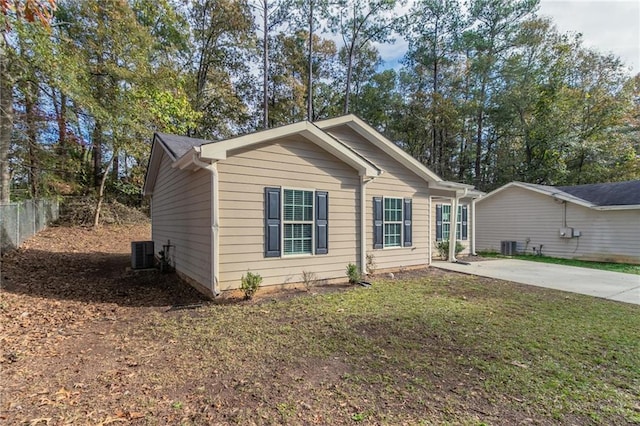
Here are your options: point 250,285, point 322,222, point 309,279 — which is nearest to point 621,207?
point 322,222

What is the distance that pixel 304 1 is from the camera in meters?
19.7

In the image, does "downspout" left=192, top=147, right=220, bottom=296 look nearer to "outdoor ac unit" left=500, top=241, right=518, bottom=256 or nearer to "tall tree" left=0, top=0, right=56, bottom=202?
"tall tree" left=0, top=0, right=56, bottom=202

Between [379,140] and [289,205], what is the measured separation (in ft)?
13.0

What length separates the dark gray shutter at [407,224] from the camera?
911 centimetres

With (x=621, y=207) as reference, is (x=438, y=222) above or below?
below

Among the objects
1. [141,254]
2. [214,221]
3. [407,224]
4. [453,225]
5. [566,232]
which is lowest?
[141,254]

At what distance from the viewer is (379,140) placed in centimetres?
893

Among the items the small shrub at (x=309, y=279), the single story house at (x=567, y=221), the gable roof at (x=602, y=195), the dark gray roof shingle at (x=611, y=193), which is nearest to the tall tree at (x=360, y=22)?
the single story house at (x=567, y=221)

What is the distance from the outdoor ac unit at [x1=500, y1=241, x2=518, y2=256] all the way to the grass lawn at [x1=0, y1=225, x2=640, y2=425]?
8835mm

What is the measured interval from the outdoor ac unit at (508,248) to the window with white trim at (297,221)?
38.8 feet

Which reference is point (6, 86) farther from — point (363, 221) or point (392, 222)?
point (392, 222)

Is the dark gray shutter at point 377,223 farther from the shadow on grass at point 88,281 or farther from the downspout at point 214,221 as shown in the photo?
the shadow on grass at point 88,281

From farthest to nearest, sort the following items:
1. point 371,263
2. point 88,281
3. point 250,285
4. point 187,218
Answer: point 371,263, point 88,281, point 187,218, point 250,285

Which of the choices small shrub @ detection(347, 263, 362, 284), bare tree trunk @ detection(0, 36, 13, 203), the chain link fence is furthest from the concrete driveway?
bare tree trunk @ detection(0, 36, 13, 203)
